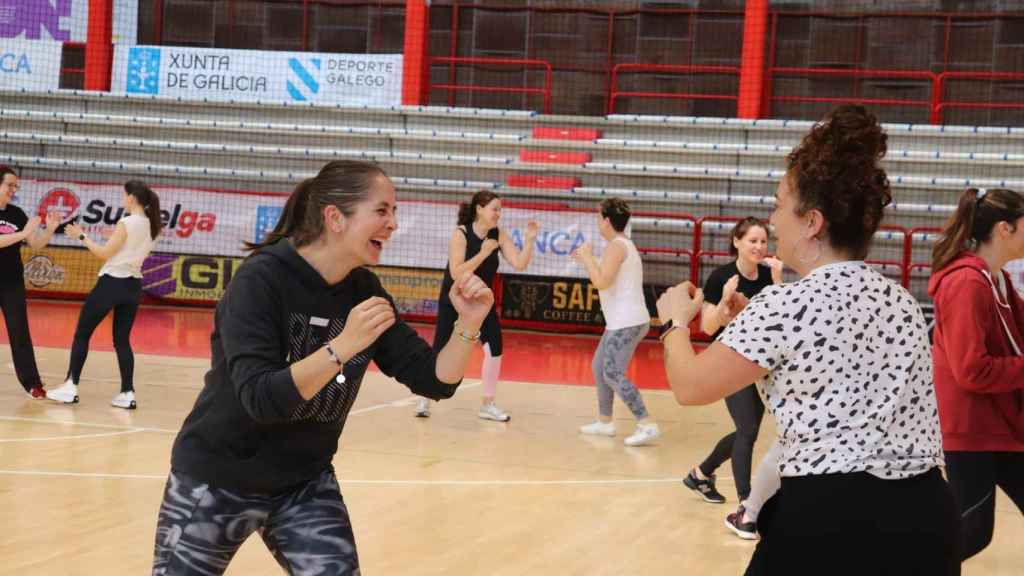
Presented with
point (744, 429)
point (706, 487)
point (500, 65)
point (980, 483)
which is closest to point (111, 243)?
point (706, 487)

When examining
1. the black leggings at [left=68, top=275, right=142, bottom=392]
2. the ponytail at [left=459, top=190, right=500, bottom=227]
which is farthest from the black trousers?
the black leggings at [left=68, top=275, right=142, bottom=392]

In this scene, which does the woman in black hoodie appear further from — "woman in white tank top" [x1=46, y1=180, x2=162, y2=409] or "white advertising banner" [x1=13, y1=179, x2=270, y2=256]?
"white advertising banner" [x1=13, y1=179, x2=270, y2=256]

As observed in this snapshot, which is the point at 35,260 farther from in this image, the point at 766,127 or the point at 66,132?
the point at 766,127

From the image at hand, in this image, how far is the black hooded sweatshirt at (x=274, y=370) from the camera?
2891 millimetres

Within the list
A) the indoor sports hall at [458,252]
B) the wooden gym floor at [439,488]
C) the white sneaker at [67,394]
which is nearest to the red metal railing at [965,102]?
the indoor sports hall at [458,252]

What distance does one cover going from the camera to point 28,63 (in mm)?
19359

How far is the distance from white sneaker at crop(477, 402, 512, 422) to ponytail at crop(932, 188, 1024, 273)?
5.44m

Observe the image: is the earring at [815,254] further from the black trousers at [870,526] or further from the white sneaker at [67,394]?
the white sneaker at [67,394]

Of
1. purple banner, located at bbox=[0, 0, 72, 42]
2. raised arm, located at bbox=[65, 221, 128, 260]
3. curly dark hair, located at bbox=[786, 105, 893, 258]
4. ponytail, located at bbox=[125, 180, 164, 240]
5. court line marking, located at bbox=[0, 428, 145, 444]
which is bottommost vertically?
court line marking, located at bbox=[0, 428, 145, 444]


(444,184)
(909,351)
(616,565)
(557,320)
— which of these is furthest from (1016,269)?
(909,351)

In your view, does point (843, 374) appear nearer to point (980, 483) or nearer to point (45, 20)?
point (980, 483)

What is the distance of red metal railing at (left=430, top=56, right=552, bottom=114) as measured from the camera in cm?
1852

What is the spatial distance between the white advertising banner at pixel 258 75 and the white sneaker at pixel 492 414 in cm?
1004

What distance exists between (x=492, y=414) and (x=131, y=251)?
3.11 m
